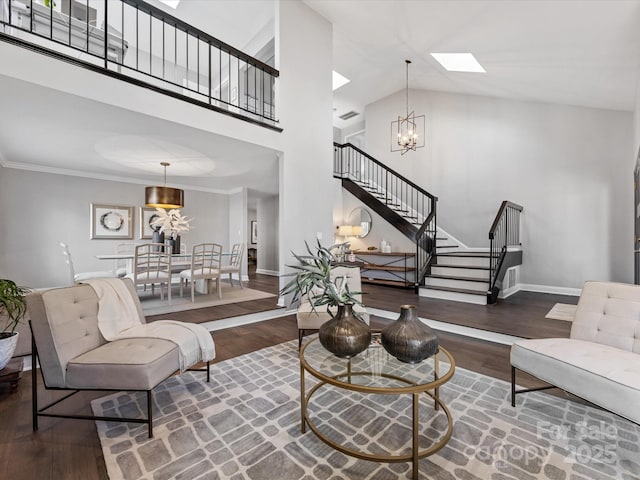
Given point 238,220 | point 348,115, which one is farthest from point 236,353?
point 348,115

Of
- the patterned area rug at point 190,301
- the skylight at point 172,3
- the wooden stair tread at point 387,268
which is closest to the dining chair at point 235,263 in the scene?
the patterned area rug at point 190,301

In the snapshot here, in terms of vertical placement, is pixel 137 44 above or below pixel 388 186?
above

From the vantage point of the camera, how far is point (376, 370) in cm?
172

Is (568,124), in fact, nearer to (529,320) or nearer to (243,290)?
(529,320)

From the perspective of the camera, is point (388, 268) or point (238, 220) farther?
point (238, 220)

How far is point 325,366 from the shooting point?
5.57 feet

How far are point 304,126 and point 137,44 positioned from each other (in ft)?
7.99

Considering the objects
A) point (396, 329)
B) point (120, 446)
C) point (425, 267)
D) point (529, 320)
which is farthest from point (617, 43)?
point (120, 446)

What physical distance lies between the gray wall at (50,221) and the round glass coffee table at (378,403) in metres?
5.70

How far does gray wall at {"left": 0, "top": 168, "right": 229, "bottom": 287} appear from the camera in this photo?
476 centimetres

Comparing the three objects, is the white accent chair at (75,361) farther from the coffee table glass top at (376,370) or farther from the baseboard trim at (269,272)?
the baseboard trim at (269,272)

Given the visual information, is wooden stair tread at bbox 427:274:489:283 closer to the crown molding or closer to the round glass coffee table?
the round glass coffee table

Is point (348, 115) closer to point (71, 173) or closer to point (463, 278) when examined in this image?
point (463, 278)

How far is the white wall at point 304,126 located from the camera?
4453mm
